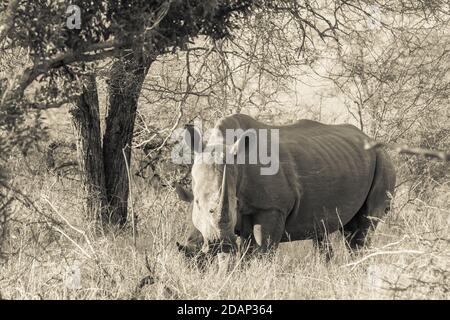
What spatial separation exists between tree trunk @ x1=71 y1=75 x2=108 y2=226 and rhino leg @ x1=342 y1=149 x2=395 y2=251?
89.7 inches

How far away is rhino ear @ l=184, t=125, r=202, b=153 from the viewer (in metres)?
6.71

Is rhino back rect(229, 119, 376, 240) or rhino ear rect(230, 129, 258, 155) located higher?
rhino ear rect(230, 129, 258, 155)

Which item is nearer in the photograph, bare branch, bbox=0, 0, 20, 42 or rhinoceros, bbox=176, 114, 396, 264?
bare branch, bbox=0, 0, 20, 42

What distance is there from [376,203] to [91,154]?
265cm

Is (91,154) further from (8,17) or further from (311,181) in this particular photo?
(8,17)

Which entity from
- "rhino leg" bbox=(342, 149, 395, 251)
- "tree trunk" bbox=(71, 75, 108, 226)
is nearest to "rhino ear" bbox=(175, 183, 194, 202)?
"tree trunk" bbox=(71, 75, 108, 226)

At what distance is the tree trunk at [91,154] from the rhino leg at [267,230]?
1.60 metres

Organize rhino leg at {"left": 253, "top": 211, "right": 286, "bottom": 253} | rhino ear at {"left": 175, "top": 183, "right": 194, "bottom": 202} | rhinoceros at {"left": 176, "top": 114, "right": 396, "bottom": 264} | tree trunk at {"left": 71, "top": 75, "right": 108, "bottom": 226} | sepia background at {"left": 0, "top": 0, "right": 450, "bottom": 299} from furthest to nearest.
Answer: tree trunk at {"left": 71, "top": 75, "right": 108, "bottom": 226}
rhino ear at {"left": 175, "top": 183, "right": 194, "bottom": 202}
rhino leg at {"left": 253, "top": 211, "right": 286, "bottom": 253}
rhinoceros at {"left": 176, "top": 114, "right": 396, "bottom": 264}
sepia background at {"left": 0, "top": 0, "right": 450, "bottom": 299}

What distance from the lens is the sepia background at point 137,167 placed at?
18.4 feet

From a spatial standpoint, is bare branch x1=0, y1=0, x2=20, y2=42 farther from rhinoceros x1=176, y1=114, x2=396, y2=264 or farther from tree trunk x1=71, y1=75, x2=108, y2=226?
tree trunk x1=71, y1=75, x2=108, y2=226

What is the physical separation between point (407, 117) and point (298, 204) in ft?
12.2

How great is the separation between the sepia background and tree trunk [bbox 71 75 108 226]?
0.04ft

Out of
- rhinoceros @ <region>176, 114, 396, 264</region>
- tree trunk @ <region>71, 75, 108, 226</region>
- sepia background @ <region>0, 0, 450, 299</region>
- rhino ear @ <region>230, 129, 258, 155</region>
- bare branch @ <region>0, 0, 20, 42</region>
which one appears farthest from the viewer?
tree trunk @ <region>71, 75, 108, 226</region>

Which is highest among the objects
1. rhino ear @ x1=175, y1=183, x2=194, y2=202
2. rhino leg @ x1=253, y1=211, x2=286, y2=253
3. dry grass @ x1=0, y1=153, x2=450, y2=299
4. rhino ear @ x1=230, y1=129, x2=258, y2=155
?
rhino ear @ x1=230, y1=129, x2=258, y2=155
